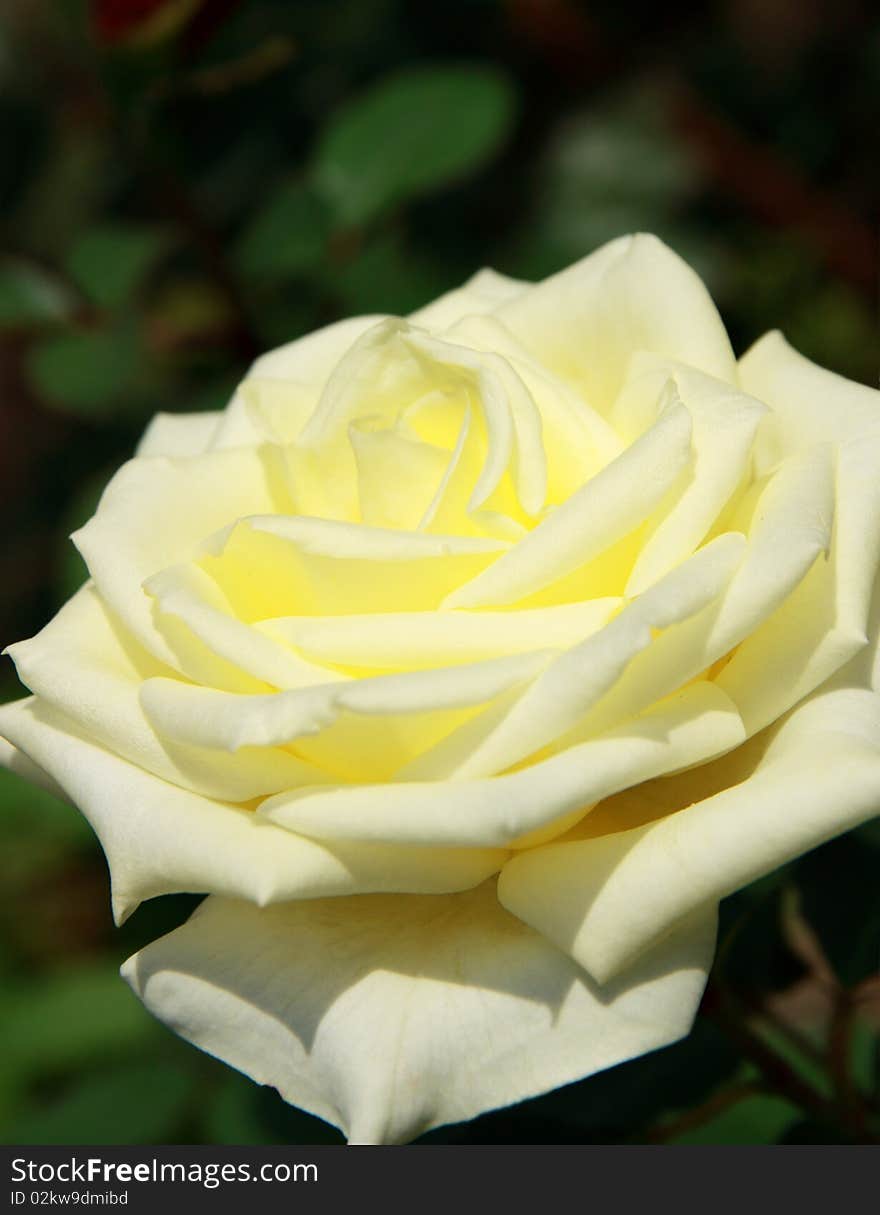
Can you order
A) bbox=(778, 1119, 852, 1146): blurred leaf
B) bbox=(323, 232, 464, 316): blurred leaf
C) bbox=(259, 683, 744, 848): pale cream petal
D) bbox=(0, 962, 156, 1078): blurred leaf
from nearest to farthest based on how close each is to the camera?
bbox=(259, 683, 744, 848): pale cream petal, bbox=(778, 1119, 852, 1146): blurred leaf, bbox=(323, 232, 464, 316): blurred leaf, bbox=(0, 962, 156, 1078): blurred leaf

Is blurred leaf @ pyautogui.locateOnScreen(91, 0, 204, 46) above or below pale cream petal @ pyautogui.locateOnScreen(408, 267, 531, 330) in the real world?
above

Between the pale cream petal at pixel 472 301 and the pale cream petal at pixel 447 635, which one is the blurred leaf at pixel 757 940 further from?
the pale cream petal at pixel 472 301

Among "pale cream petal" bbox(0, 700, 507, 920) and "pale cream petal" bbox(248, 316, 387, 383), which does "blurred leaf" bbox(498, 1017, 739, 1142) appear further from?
"pale cream petal" bbox(248, 316, 387, 383)

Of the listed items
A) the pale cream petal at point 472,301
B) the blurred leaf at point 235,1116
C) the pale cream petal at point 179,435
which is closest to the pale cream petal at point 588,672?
the pale cream petal at point 472,301

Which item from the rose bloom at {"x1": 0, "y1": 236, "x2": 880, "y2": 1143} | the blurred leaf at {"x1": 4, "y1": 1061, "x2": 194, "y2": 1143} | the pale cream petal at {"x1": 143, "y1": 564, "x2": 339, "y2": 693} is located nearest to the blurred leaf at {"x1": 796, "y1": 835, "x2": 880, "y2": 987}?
the rose bloom at {"x1": 0, "y1": 236, "x2": 880, "y2": 1143}

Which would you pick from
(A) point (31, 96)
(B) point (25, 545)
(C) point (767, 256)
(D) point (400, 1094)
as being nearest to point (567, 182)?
(C) point (767, 256)

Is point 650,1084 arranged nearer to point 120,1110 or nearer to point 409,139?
point 120,1110
